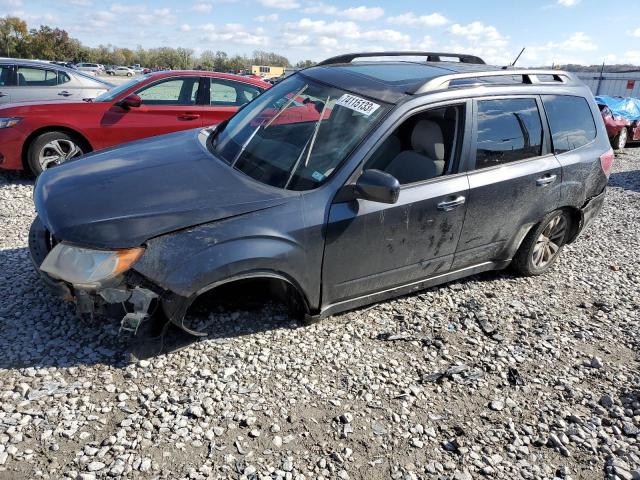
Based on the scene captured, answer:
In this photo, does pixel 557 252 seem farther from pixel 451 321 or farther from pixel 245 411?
pixel 245 411

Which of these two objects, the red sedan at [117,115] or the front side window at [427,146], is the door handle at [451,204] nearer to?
the front side window at [427,146]

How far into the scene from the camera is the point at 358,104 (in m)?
3.45

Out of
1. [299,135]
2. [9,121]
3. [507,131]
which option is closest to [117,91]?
[9,121]

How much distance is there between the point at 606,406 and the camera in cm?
312

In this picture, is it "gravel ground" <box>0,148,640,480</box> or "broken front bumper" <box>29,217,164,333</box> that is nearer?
"gravel ground" <box>0,148,640,480</box>

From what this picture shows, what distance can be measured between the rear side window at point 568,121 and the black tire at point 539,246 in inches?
25.1

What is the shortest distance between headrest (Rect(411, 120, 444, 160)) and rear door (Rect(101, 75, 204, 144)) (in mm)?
4365

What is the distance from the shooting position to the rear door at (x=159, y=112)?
671cm

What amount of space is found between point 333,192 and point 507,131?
1731 millimetres

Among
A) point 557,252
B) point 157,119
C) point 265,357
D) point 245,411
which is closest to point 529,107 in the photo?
point 557,252

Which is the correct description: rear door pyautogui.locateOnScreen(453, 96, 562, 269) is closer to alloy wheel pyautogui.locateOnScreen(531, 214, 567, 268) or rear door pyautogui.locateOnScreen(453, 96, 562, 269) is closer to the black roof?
alloy wheel pyautogui.locateOnScreen(531, 214, 567, 268)

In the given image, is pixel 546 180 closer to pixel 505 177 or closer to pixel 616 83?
pixel 505 177

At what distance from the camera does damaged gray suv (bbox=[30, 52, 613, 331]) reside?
2791 mm

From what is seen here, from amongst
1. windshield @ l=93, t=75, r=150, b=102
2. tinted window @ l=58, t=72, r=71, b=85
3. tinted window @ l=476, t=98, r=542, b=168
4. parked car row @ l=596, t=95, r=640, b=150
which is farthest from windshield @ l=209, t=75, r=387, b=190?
parked car row @ l=596, t=95, r=640, b=150
